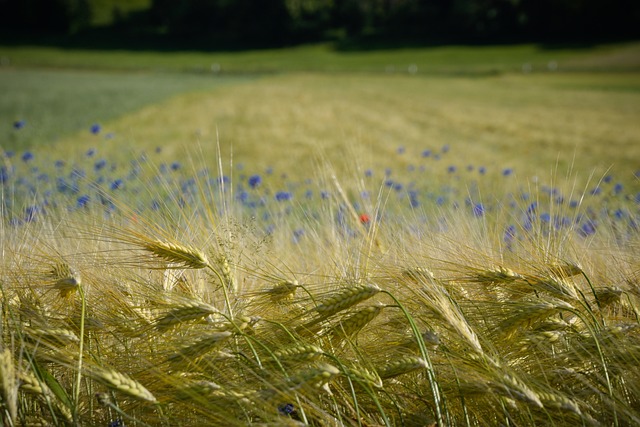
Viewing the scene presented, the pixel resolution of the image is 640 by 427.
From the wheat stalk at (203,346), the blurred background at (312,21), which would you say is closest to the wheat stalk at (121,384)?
the wheat stalk at (203,346)

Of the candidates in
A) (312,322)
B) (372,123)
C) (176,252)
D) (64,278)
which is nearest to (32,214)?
(64,278)

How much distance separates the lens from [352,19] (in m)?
65.7

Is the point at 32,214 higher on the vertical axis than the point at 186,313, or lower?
higher

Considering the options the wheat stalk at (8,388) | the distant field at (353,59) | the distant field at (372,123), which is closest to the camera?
the wheat stalk at (8,388)

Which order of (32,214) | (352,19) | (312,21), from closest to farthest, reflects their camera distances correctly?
(32,214)
(312,21)
(352,19)

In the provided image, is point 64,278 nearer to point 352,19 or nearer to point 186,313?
point 186,313

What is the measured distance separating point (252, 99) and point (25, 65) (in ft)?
106

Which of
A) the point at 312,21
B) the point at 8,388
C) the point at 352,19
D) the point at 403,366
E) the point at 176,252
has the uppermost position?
the point at 312,21

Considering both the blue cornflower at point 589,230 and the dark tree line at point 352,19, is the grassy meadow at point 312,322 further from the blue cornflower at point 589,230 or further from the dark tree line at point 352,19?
the dark tree line at point 352,19

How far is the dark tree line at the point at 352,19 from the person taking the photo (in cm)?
5441

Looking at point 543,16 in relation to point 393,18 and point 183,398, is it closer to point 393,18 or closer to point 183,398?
point 393,18

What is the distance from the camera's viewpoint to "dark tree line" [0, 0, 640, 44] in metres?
54.4

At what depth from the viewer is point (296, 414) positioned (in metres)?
1.66

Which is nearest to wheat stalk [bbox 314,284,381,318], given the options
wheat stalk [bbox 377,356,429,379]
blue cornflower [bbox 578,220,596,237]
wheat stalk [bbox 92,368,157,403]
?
wheat stalk [bbox 377,356,429,379]
